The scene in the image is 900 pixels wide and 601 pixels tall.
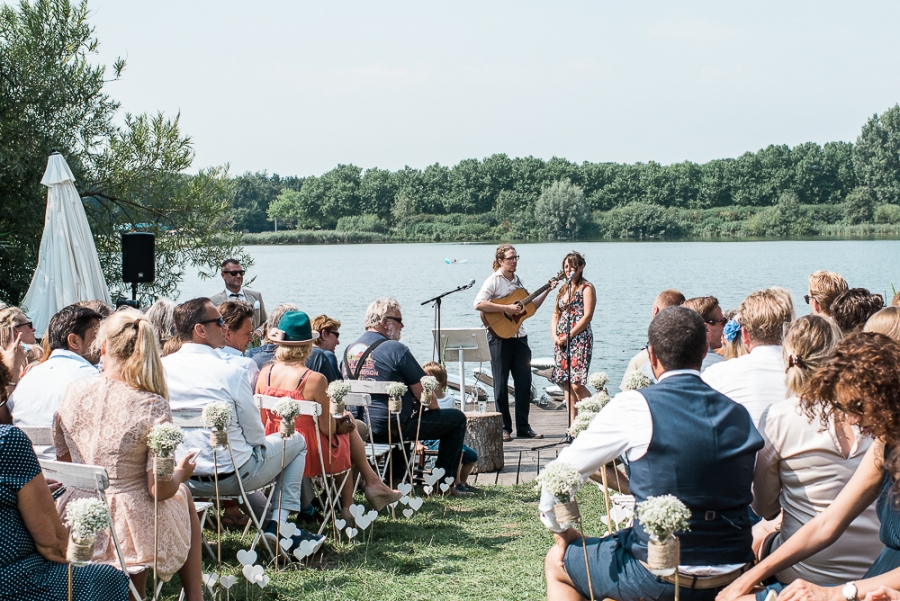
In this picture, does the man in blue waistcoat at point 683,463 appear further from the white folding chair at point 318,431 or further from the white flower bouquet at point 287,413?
the white folding chair at point 318,431

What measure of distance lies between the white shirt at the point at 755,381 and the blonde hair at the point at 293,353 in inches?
90.0

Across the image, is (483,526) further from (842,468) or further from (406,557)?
(842,468)

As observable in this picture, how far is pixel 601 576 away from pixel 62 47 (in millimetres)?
11900

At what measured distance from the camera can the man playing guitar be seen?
27.0 ft

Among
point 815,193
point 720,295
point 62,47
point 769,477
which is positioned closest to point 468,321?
point 720,295

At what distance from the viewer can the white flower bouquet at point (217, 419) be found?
3.58 meters

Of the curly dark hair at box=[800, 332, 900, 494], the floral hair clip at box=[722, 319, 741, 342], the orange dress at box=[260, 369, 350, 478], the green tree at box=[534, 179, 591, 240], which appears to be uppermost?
the green tree at box=[534, 179, 591, 240]

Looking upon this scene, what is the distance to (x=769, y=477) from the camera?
9.28ft

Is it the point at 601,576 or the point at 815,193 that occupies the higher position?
the point at 815,193

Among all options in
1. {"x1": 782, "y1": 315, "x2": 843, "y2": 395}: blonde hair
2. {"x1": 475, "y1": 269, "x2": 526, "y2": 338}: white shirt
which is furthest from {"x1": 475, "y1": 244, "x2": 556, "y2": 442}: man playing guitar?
{"x1": 782, "y1": 315, "x2": 843, "y2": 395}: blonde hair

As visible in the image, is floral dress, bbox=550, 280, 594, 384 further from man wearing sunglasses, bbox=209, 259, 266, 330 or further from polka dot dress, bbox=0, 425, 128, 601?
polka dot dress, bbox=0, 425, 128, 601

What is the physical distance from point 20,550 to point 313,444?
2454 mm

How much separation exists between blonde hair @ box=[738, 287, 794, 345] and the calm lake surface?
465 inches

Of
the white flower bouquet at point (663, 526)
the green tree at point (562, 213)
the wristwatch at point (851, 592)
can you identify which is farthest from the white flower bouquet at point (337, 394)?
the green tree at point (562, 213)
